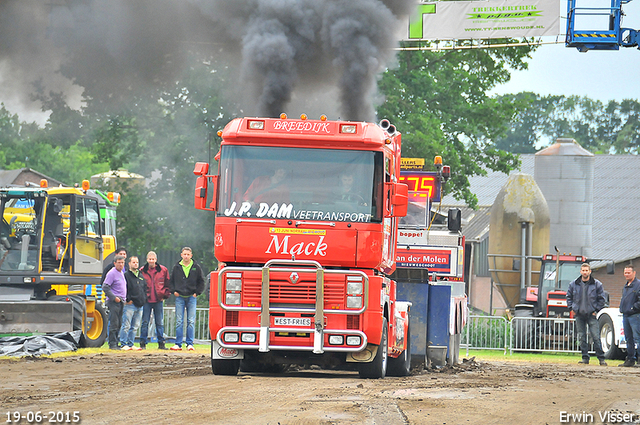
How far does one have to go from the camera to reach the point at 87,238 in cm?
1928

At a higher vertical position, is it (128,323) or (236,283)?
(236,283)

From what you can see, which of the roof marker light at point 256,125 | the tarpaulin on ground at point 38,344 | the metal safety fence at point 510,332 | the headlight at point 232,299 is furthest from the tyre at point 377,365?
the metal safety fence at point 510,332

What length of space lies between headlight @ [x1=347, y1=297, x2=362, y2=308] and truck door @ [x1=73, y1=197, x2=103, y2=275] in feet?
28.6

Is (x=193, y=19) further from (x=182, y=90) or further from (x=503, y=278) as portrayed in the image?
(x=503, y=278)

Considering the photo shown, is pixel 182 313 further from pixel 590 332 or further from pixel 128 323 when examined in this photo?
pixel 590 332

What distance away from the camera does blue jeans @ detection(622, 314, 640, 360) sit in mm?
17969

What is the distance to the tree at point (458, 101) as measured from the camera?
31.4m

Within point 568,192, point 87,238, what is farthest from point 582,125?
point 87,238

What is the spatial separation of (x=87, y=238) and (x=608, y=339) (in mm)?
11430

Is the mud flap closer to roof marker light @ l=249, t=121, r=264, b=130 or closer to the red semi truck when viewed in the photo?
the red semi truck

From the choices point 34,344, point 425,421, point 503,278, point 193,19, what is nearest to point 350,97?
point 193,19

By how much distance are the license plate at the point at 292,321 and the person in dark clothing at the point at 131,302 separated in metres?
7.27

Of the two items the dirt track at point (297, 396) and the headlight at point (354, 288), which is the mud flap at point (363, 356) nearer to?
the dirt track at point (297, 396)

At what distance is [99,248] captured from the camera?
64.5 ft
